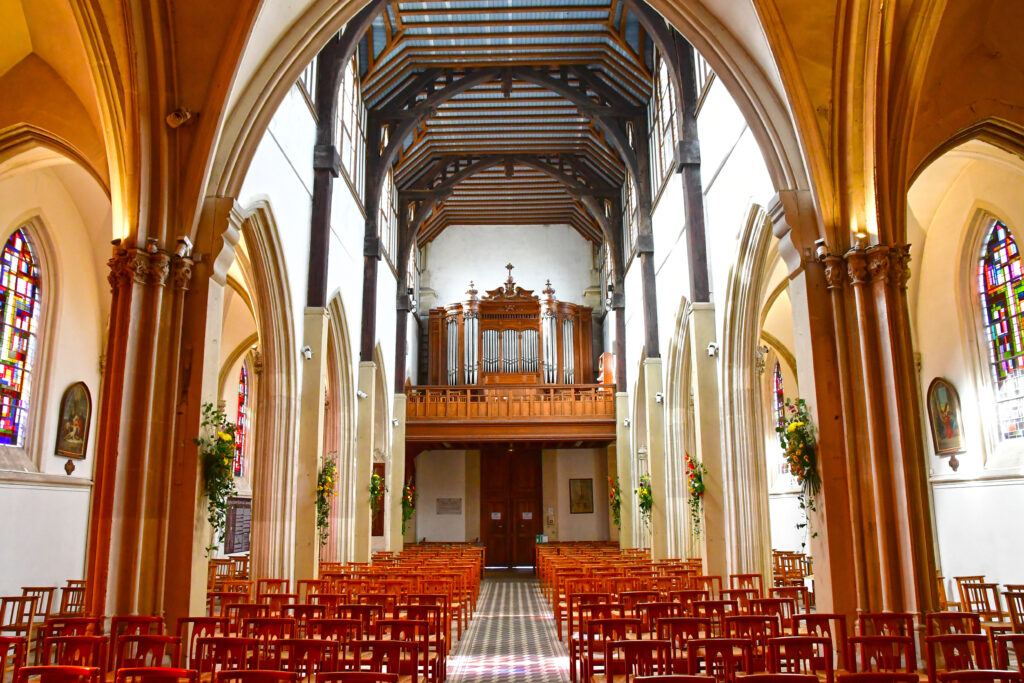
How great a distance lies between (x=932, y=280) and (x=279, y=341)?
10320 millimetres

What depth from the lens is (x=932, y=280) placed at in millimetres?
12789

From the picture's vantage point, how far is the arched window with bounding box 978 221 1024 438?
440 inches

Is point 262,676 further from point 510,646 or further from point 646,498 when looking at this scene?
point 646,498

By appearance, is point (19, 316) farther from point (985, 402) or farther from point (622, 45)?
point (985, 402)

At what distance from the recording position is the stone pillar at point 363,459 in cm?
1669

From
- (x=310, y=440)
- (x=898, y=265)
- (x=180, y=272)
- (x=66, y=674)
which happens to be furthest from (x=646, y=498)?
(x=66, y=674)

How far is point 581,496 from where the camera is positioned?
26891 mm

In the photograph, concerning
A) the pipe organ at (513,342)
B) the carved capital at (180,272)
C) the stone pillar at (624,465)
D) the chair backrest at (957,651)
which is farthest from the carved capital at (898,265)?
the pipe organ at (513,342)

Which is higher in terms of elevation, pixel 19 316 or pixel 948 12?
pixel 948 12

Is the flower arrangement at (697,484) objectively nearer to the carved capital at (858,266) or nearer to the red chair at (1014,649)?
the carved capital at (858,266)

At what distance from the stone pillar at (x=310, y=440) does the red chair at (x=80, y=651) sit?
6765mm

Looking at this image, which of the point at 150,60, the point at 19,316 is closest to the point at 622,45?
the point at 150,60

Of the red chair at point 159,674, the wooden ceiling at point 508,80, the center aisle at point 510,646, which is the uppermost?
the wooden ceiling at point 508,80

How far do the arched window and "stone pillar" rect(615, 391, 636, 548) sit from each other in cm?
1020
